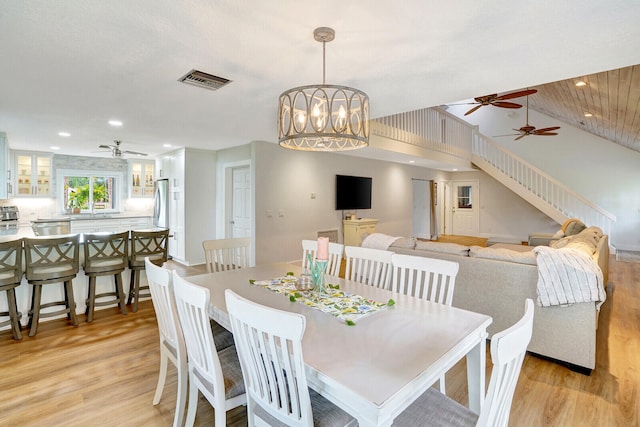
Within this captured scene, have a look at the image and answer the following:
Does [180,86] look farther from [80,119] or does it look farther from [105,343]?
[105,343]

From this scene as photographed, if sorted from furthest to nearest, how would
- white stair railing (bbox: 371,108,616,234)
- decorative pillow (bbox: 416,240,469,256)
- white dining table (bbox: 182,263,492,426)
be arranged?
white stair railing (bbox: 371,108,616,234), decorative pillow (bbox: 416,240,469,256), white dining table (bbox: 182,263,492,426)

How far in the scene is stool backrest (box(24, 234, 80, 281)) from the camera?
9.86 ft

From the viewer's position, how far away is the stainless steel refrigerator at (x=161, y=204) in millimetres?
6664

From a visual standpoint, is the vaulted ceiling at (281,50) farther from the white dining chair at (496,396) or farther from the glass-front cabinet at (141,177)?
the glass-front cabinet at (141,177)

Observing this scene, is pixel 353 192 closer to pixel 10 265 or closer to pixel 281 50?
pixel 281 50

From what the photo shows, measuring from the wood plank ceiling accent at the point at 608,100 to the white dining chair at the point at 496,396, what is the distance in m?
3.85

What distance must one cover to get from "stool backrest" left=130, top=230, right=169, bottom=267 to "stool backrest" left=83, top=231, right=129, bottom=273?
0.08 meters

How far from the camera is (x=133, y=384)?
2311 millimetres

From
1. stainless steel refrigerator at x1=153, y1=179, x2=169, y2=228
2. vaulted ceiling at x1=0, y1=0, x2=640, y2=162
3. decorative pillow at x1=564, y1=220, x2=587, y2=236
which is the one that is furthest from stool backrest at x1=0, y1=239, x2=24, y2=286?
decorative pillow at x1=564, y1=220, x2=587, y2=236

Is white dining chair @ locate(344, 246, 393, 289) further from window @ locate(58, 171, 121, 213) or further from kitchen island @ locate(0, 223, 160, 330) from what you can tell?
window @ locate(58, 171, 121, 213)

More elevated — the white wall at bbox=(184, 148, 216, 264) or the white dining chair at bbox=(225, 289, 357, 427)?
the white wall at bbox=(184, 148, 216, 264)

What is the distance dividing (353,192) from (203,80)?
4572mm

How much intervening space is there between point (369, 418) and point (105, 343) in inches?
117

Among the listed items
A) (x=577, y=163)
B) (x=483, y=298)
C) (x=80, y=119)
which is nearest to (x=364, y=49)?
(x=483, y=298)
